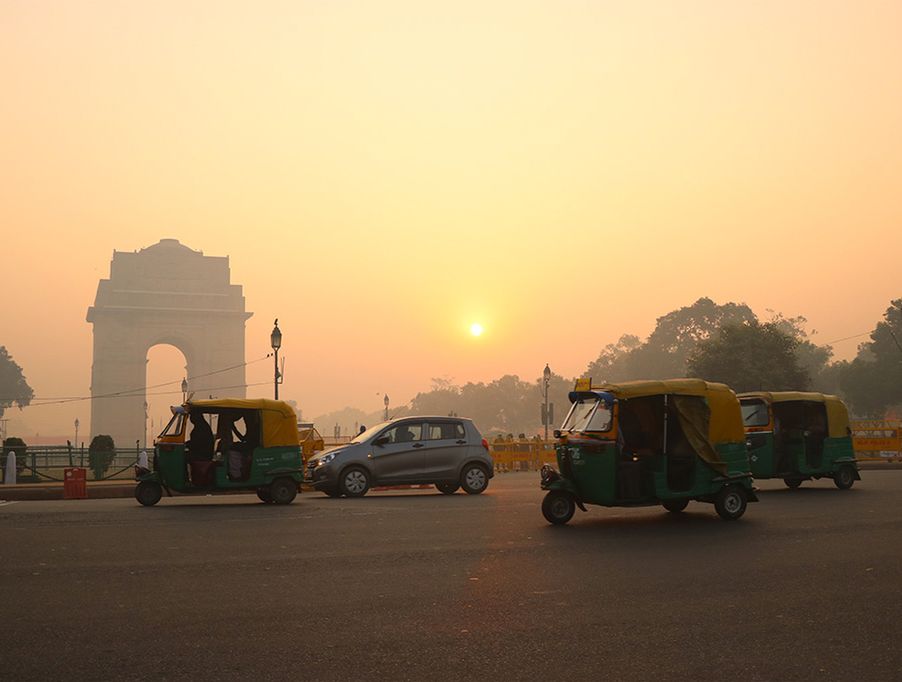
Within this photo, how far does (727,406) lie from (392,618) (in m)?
8.75

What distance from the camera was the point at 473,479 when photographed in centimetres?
2152

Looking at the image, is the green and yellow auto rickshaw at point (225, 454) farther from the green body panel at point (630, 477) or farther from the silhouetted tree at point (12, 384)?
the silhouetted tree at point (12, 384)

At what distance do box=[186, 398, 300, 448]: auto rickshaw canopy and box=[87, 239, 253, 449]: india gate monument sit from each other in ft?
282

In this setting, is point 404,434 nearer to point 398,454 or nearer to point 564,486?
point 398,454

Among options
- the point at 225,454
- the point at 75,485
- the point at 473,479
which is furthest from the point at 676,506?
the point at 75,485

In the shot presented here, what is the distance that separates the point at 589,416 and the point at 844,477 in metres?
9.20

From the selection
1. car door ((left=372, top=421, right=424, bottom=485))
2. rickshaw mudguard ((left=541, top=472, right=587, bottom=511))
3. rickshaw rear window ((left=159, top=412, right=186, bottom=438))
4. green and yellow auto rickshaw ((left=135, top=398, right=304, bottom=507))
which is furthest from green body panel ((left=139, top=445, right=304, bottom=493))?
rickshaw mudguard ((left=541, top=472, right=587, bottom=511))

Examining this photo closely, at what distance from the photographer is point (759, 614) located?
7.74 m

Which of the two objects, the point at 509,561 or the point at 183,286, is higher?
the point at 183,286

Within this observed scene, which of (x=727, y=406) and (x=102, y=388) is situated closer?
(x=727, y=406)

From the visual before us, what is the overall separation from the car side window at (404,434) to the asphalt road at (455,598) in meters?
6.10

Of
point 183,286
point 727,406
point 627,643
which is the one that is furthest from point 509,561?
point 183,286

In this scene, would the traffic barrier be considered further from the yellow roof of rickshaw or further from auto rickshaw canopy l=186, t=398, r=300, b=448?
the yellow roof of rickshaw

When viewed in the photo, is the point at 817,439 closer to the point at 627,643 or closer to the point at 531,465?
the point at 627,643
